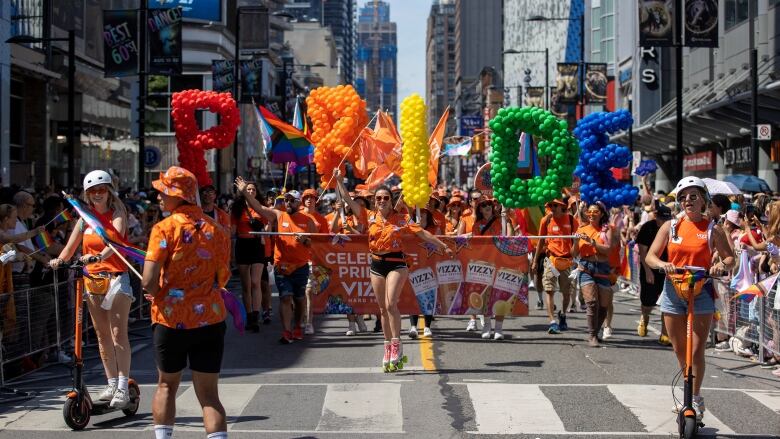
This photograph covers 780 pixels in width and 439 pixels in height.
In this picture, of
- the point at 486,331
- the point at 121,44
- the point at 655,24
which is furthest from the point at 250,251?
the point at 655,24

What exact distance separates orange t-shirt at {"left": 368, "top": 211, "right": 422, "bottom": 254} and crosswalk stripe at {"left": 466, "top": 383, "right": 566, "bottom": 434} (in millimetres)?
1637

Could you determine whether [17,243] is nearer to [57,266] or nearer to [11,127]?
[57,266]

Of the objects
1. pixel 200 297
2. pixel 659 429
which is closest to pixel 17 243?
pixel 200 297

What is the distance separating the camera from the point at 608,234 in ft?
42.4

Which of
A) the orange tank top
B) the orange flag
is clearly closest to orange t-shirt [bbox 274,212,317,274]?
the orange flag

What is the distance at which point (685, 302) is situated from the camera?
8.35m

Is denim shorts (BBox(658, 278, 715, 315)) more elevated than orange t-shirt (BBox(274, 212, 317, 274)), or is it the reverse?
orange t-shirt (BBox(274, 212, 317, 274))

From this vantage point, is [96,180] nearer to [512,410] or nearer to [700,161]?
[512,410]

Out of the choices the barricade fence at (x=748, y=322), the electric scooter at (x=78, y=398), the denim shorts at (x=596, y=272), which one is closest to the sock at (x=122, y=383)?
the electric scooter at (x=78, y=398)

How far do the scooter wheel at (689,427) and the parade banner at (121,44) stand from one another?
1893 cm

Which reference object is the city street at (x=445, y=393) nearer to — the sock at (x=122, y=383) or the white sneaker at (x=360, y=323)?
the sock at (x=122, y=383)

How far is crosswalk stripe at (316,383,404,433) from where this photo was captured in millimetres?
8312

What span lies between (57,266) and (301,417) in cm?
226

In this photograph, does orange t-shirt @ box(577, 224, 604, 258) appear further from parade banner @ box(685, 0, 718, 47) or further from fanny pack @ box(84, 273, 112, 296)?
parade banner @ box(685, 0, 718, 47)
